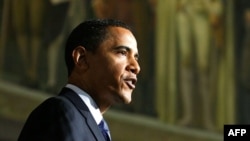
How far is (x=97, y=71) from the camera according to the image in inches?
74.8

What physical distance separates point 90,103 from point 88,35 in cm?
23

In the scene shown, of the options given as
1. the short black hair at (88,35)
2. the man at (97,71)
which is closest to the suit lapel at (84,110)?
the man at (97,71)

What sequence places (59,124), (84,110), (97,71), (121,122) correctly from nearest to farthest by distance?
(59,124), (84,110), (97,71), (121,122)

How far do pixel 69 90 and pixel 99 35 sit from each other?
197mm

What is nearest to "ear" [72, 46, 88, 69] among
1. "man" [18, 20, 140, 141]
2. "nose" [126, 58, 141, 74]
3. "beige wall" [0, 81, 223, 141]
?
"man" [18, 20, 140, 141]

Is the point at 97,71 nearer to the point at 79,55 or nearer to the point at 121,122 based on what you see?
the point at 79,55

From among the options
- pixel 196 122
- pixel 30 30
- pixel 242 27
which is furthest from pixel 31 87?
pixel 242 27

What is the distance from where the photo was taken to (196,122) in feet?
27.1

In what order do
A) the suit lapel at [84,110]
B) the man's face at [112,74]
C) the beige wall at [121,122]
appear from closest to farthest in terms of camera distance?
1. the suit lapel at [84,110]
2. the man's face at [112,74]
3. the beige wall at [121,122]

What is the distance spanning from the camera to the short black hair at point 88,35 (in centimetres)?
193

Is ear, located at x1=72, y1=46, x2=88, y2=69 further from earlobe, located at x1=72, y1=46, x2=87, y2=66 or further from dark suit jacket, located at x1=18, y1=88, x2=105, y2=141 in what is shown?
dark suit jacket, located at x1=18, y1=88, x2=105, y2=141

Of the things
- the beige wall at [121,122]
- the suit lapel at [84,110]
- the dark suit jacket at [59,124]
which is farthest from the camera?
the beige wall at [121,122]

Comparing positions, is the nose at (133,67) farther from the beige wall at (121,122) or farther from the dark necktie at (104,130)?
the beige wall at (121,122)

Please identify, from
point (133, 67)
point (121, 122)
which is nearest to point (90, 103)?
point (133, 67)
